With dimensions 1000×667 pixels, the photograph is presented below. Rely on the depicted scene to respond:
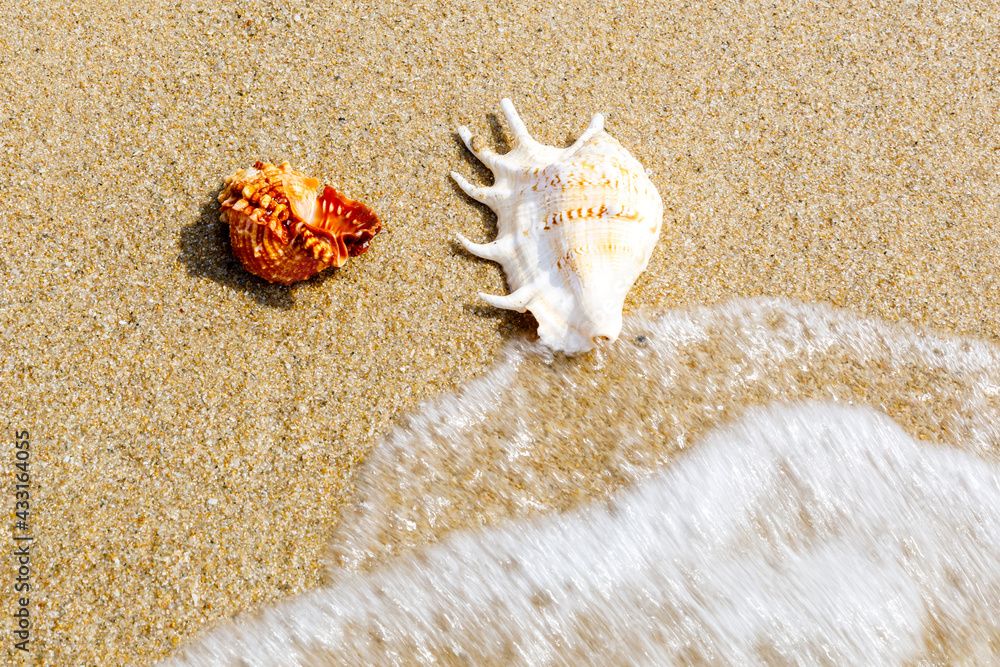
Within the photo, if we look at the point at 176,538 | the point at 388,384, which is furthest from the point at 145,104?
the point at 176,538

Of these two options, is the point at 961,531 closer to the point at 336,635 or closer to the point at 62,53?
the point at 336,635

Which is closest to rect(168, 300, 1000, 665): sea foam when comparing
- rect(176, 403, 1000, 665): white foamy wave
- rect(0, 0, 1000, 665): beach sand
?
rect(176, 403, 1000, 665): white foamy wave

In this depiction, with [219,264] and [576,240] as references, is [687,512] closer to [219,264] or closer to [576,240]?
[576,240]

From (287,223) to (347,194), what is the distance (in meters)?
0.40

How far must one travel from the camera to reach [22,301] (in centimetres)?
224

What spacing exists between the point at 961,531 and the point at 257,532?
263 cm

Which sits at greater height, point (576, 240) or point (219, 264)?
point (576, 240)

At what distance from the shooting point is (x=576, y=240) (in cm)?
229

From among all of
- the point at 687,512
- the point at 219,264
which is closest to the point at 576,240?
the point at 687,512

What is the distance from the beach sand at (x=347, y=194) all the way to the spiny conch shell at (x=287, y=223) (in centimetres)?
17

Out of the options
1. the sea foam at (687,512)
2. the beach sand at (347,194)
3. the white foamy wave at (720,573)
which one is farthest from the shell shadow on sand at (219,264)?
the white foamy wave at (720,573)

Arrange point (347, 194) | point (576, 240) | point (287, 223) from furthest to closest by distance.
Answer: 1. point (347, 194)
2. point (576, 240)
3. point (287, 223)

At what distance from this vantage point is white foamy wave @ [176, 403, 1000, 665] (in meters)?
2.16

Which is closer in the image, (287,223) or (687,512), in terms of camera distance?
(287,223)
